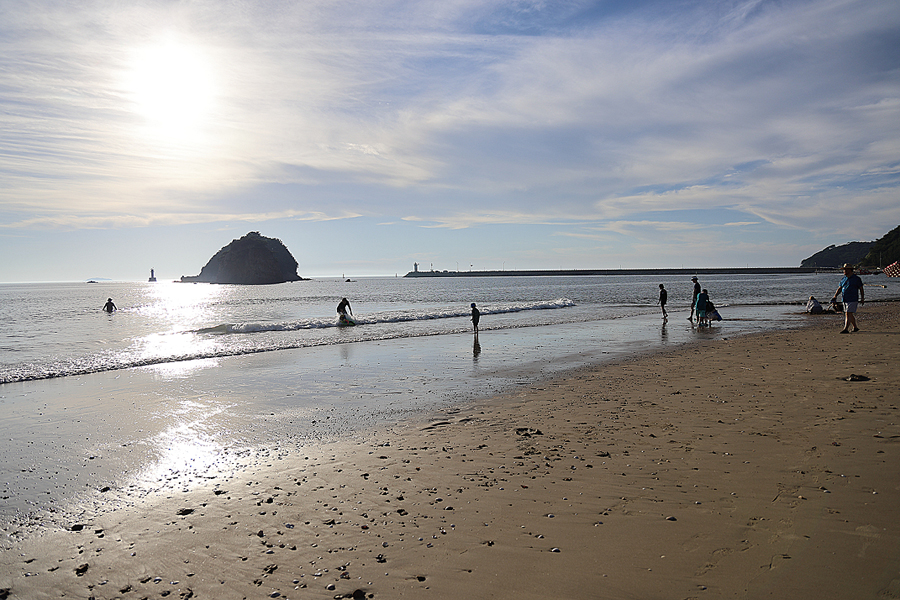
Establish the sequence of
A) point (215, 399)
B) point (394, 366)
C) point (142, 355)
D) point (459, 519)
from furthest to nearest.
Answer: point (142, 355)
point (394, 366)
point (215, 399)
point (459, 519)

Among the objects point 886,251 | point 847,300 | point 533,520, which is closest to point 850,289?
point 847,300

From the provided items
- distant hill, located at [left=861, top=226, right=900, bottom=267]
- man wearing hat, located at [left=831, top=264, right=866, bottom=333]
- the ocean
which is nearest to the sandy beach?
the ocean

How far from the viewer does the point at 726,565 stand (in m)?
3.76

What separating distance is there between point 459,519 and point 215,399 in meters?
8.47

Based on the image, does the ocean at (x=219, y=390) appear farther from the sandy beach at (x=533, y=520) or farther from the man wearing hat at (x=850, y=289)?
the man wearing hat at (x=850, y=289)

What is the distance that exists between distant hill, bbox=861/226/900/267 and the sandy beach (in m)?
161

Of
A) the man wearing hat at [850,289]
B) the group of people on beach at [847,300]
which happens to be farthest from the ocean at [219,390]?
the man wearing hat at [850,289]

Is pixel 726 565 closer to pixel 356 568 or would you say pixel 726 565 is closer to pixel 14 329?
pixel 356 568

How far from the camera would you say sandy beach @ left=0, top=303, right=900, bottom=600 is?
3.75m

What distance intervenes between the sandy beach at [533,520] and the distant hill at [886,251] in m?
161

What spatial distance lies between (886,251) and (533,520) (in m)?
177

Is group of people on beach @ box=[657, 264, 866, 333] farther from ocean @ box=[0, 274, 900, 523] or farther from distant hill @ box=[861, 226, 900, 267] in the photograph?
distant hill @ box=[861, 226, 900, 267]

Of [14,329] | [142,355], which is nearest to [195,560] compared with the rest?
[142,355]

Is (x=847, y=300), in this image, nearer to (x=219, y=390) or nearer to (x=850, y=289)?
(x=850, y=289)
